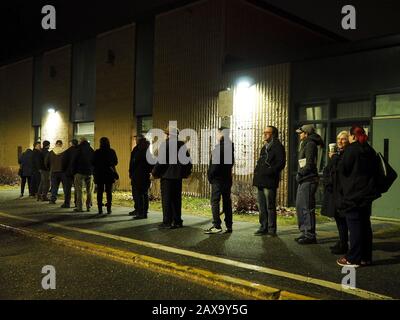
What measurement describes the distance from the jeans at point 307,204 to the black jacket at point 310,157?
0.10 m

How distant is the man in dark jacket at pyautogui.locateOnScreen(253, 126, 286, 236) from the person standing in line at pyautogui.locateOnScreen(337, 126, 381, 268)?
69.7 inches

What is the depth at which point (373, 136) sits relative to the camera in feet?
34.0

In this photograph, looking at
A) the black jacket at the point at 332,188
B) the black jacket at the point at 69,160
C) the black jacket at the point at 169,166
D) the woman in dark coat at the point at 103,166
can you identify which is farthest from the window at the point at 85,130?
the black jacket at the point at 332,188

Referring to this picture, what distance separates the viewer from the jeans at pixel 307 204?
7.06 m

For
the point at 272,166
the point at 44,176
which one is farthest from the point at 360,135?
the point at 44,176

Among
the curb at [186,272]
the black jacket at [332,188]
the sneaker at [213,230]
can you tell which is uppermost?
the black jacket at [332,188]

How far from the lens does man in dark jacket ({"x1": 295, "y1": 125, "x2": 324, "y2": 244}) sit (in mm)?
7004

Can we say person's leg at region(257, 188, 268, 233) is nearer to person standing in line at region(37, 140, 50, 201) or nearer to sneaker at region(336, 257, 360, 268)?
sneaker at region(336, 257, 360, 268)

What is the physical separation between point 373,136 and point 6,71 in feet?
78.3

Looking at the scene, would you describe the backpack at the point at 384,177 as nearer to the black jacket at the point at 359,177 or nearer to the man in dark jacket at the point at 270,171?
the black jacket at the point at 359,177

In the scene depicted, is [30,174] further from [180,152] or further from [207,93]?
[180,152]
